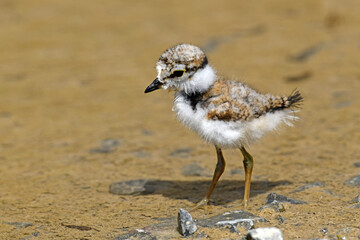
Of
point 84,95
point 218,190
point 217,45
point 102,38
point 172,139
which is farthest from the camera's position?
point 102,38

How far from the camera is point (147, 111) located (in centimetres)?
797

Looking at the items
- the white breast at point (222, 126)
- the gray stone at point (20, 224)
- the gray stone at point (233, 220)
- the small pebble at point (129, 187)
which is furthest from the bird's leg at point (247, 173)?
the gray stone at point (20, 224)

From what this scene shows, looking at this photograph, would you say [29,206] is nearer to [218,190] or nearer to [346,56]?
[218,190]

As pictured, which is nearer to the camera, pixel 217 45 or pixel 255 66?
pixel 255 66

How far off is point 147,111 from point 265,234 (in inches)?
173

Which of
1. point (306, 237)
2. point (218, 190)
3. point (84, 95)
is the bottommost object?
point (306, 237)

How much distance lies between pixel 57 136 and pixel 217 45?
4042 mm

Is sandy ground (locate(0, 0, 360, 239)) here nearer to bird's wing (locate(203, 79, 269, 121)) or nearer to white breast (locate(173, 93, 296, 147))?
white breast (locate(173, 93, 296, 147))

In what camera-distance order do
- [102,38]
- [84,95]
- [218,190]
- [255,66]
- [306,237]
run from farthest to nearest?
[102,38] → [255,66] → [84,95] → [218,190] → [306,237]

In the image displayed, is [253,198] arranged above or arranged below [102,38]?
below

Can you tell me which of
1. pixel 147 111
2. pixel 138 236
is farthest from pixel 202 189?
pixel 147 111

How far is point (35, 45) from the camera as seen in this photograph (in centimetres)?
1066

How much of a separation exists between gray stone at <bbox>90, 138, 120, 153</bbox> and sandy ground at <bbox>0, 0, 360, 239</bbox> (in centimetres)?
12

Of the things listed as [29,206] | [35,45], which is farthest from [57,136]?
[35,45]
